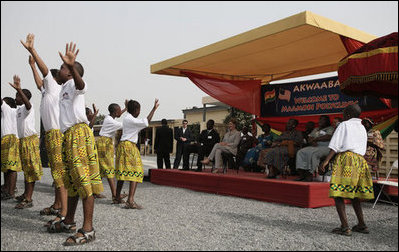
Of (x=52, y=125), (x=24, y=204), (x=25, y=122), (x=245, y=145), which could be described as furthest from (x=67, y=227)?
(x=245, y=145)

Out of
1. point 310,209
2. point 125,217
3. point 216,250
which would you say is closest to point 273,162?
point 310,209

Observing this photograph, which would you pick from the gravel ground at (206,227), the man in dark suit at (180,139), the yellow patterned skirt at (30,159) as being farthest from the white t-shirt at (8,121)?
the man in dark suit at (180,139)

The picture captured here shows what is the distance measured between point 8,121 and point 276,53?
5112mm

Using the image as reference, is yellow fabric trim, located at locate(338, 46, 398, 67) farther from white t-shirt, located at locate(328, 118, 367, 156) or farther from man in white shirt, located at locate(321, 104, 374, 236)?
white t-shirt, located at locate(328, 118, 367, 156)

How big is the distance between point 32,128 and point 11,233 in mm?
2049

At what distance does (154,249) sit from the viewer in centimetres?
296

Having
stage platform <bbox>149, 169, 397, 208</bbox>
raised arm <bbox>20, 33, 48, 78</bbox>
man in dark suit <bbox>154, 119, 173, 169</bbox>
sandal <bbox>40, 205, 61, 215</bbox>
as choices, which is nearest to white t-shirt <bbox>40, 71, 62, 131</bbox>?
raised arm <bbox>20, 33, 48, 78</bbox>

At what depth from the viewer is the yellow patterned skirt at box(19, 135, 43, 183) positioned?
4.73 m

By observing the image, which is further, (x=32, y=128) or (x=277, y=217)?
(x=32, y=128)

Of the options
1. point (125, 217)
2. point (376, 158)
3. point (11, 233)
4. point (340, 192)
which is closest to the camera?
point (11, 233)

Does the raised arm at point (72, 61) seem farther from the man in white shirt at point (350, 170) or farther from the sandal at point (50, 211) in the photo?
the man in white shirt at point (350, 170)

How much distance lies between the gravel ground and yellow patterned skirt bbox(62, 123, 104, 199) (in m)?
0.48

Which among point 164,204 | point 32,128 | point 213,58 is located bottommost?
point 164,204

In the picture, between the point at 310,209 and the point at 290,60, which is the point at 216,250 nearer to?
the point at 310,209
